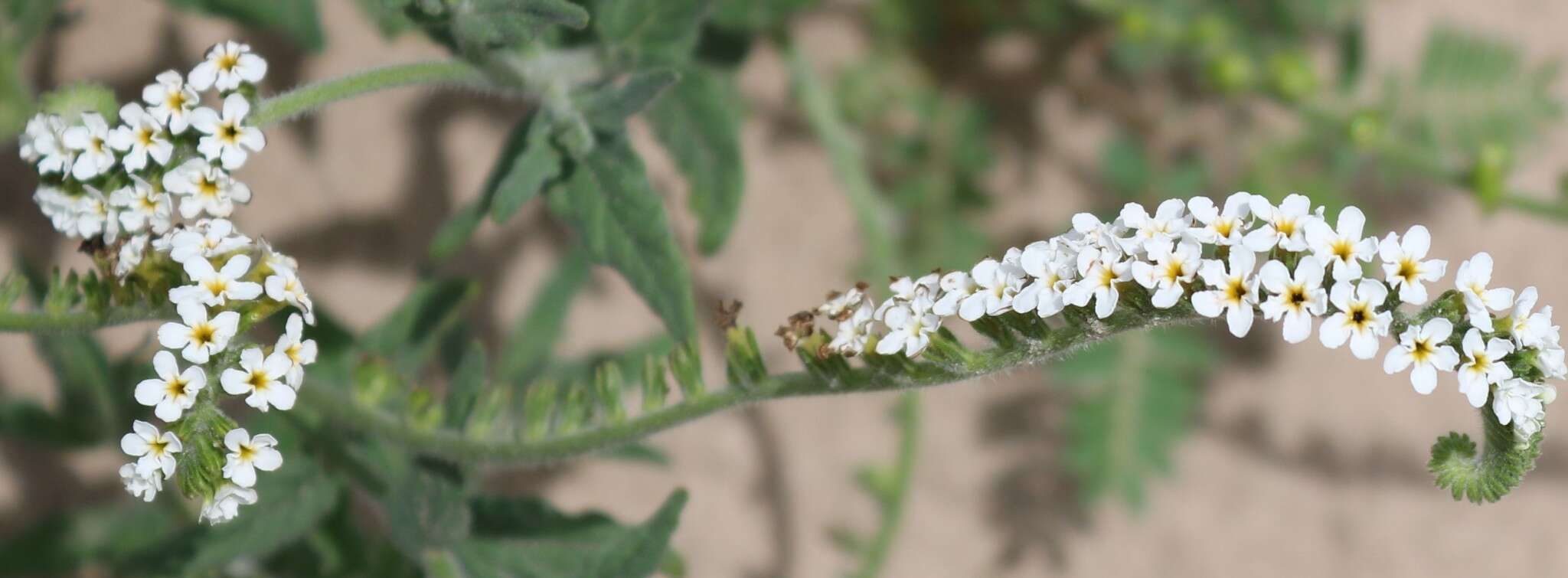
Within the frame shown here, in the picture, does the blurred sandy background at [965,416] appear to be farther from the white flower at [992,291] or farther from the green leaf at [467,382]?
the white flower at [992,291]

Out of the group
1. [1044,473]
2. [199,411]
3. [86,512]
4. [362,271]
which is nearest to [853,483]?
[1044,473]

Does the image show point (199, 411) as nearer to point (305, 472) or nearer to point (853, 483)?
point (305, 472)

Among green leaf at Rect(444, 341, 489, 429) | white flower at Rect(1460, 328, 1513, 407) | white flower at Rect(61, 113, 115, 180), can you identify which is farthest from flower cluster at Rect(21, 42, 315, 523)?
white flower at Rect(1460, 328, 1513, 407)

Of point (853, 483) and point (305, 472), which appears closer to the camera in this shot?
point (305, 472)

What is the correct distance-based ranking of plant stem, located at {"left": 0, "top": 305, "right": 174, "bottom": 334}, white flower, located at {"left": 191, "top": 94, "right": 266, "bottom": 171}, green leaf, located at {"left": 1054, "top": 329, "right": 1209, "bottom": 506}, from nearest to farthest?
white flower, located at {"left": 191, "top": 94, "right": 266, "bottom": 171}
plant stem, located at {"left": 0, "top": 305, "right": 174, "bottom": 334}
green leaf, located at {"left": 1054, "top": 329, "right": 1209, "bottom": 506}

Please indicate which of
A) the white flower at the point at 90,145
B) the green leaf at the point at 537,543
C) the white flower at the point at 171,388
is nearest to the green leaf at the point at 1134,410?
the green leaf at the point at 537,543

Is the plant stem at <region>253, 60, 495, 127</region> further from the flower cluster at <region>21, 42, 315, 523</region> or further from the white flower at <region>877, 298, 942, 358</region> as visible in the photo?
the white flower at <region>877, 298, 942, 358</region>

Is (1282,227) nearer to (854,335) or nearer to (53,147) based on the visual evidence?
(854,335)
